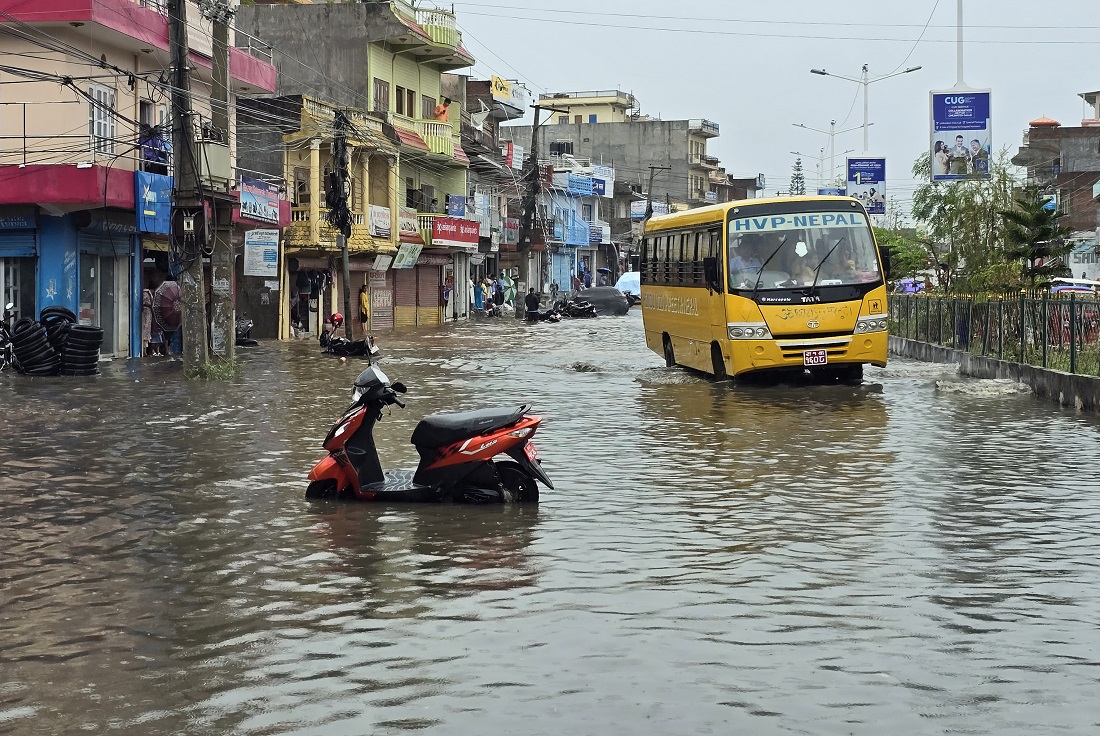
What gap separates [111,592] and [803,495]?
5.58 meters

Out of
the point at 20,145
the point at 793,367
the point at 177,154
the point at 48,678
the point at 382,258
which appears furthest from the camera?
the point at 382,258

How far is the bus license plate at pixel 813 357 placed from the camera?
22.3m

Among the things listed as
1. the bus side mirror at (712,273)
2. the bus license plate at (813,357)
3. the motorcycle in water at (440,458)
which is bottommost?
the motorcycle in water at (440,458)

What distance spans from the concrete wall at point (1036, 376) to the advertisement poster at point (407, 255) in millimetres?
28799

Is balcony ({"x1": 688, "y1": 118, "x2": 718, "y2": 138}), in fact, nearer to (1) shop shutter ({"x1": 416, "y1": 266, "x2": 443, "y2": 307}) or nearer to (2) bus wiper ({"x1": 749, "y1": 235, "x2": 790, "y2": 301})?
(1) shop shutter ({"x1": 416, "y1": 266, "x2": 443, "y2": 307})

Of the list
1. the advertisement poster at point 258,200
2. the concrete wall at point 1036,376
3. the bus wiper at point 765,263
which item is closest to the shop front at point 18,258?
the advertisement poster at point 258,200

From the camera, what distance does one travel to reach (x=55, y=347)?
86.4 feet

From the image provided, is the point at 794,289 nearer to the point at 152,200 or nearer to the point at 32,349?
the point at 32,349

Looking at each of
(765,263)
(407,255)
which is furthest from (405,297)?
(765,263)

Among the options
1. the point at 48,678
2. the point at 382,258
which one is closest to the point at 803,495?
the point at 48,678

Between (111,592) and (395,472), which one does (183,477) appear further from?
(111,592)

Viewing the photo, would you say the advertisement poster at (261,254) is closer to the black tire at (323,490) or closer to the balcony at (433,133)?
the balcony at (433,133)

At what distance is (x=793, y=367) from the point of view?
22531 millimetres

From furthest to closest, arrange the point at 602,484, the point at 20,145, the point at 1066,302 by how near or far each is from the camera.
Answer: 1. the point at 20,145
2. the point at 1066,302
3. the point at 602,484
